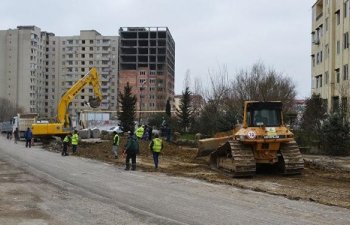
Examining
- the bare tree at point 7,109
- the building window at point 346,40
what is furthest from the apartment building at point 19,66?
the building window at point 346,40

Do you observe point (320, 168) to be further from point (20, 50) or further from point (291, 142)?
point (20, 50)

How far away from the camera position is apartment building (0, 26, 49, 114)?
146 meters

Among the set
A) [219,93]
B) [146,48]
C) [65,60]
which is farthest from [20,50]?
[219,93]

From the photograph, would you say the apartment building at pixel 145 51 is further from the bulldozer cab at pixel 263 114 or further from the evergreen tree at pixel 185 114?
the bulldozer cab at pixel 263 114

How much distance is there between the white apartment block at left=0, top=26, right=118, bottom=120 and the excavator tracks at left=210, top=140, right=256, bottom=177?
123 m

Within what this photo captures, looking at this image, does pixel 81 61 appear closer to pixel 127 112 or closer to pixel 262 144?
pixel 127 112

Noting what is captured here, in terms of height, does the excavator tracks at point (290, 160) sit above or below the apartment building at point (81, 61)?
below

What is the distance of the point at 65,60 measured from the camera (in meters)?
156

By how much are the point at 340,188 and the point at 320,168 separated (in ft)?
20.3

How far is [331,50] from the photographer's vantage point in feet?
169

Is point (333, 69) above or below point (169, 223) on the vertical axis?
above

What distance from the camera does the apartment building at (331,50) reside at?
4644 centimetres

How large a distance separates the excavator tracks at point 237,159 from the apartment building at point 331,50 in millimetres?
23671

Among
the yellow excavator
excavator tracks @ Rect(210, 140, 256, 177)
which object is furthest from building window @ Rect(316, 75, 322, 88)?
excavator tracks @ Rect(210, 140, 256, 177)
